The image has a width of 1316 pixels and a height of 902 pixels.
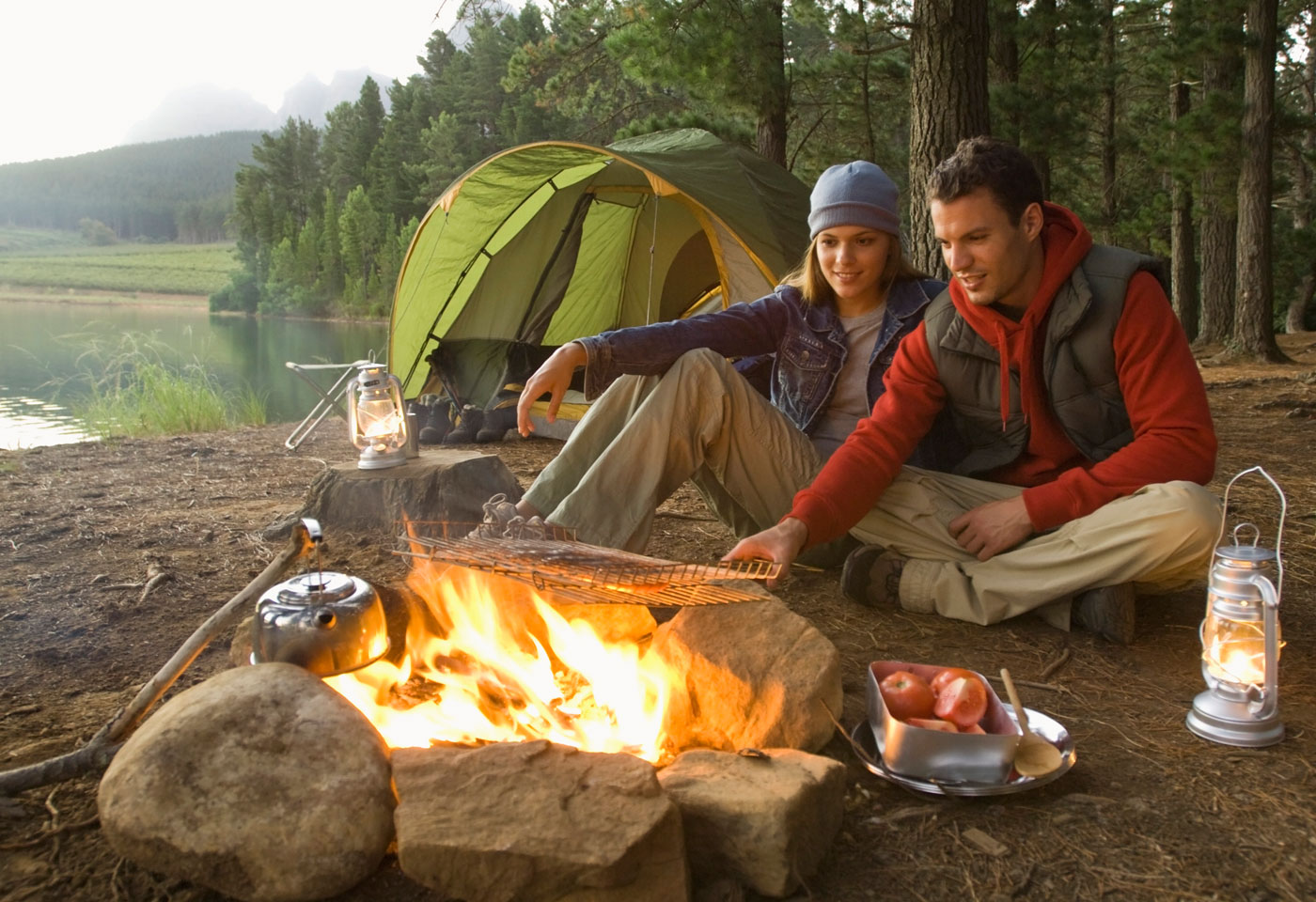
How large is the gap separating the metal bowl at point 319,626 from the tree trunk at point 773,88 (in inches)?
257

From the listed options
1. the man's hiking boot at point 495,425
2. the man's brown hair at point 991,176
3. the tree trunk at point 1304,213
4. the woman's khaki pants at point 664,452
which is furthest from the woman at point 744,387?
the tree trunk at point 1304,213

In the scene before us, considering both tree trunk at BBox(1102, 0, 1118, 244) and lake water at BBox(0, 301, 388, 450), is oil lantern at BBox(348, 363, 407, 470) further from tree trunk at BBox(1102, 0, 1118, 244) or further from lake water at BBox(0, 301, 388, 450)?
tree trunk at BBox(1102, 0, 1118, 244)

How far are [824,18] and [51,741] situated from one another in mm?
8930

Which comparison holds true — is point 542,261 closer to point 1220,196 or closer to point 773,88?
point 773,88

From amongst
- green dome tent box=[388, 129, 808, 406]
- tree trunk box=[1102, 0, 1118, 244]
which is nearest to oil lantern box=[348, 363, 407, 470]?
green dome tent box=[388, 129, 808, 406]

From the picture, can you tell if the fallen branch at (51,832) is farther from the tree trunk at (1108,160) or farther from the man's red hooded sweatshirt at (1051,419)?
the tree trunk at (1108,160)

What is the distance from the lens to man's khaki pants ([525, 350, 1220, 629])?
7.86 feet

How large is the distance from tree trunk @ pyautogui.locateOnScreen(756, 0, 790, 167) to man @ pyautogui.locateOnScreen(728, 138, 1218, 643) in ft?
18.1

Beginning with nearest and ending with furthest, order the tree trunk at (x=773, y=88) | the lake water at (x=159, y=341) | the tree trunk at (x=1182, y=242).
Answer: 1. the tree trunk at (x=773, y=88)
2. the lake water at (x=159, y=341)
3. the tree trunk at (x=1182, y=242)

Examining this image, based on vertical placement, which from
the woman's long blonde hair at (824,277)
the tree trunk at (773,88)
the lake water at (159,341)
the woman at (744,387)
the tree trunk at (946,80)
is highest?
the tree trunk at (773,88)

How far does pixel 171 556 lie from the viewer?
10.8ft

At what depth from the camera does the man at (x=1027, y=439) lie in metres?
2.21

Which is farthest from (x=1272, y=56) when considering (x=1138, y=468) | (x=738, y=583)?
(x=738, y=583)

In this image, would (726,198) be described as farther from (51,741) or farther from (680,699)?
(51,741)
